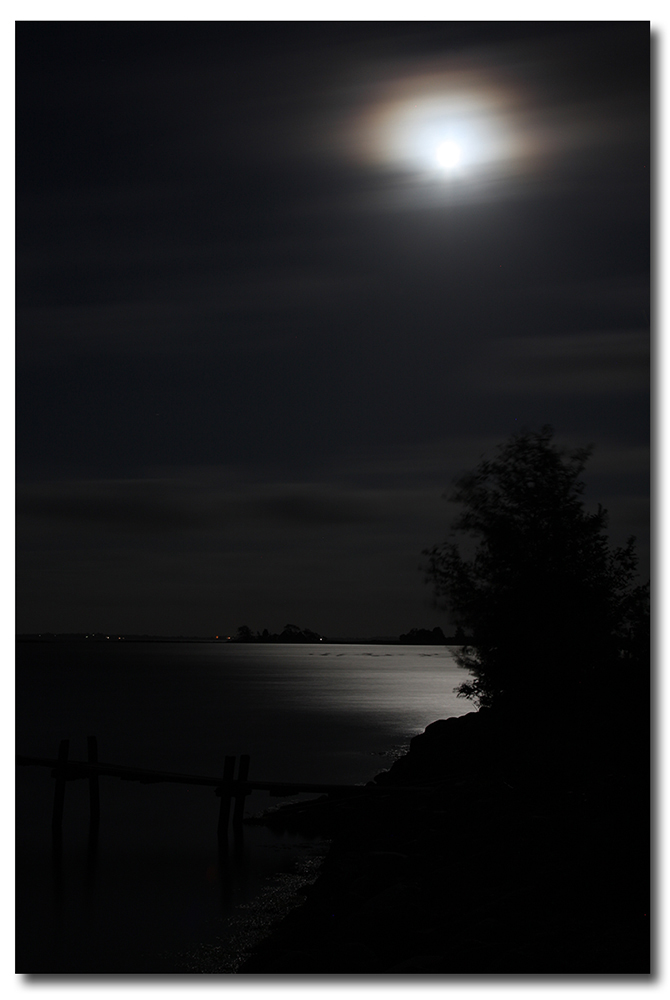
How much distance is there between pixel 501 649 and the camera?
32.6 feet

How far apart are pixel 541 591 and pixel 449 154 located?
4.51m

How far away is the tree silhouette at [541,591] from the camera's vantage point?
9469 millimetres

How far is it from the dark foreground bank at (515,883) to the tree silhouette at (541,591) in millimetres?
501

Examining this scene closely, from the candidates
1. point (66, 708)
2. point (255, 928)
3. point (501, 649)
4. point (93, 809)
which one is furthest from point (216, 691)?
point (501, 649)

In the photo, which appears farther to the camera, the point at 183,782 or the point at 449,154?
the point at 183,782

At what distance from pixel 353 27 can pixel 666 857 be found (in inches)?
273

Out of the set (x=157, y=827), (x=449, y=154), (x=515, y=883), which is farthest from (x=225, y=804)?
(x=449, y=154)

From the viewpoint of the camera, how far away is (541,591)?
9.91 m

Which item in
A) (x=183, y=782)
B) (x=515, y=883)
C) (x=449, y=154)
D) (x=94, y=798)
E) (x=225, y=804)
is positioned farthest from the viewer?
(x=94, y=798)

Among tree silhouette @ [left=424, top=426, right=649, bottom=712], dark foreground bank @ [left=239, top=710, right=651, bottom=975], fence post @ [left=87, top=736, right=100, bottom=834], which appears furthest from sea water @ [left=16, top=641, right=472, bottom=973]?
tree silhouette @ [left=424, top=426, right=649, bottom=712]

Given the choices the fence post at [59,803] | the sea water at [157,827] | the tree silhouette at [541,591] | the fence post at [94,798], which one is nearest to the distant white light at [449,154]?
the tree silhouette at [541,591]

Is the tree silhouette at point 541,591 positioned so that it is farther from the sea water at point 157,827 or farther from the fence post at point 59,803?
the fence post at point 59,803

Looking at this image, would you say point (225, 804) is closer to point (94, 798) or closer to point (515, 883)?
point (94, 798)
